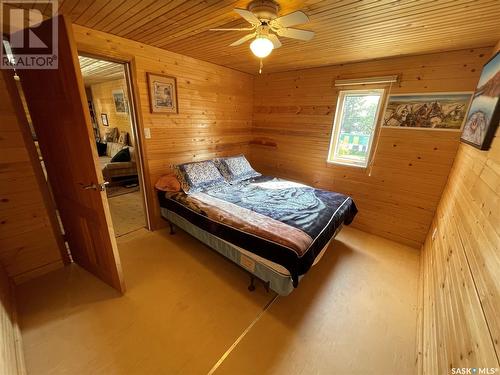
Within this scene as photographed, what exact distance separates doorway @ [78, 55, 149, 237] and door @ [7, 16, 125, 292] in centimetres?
27

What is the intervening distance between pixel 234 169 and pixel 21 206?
2292 millimetres

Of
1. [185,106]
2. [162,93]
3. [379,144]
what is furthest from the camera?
[185,106]

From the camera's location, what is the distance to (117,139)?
536 centimetres

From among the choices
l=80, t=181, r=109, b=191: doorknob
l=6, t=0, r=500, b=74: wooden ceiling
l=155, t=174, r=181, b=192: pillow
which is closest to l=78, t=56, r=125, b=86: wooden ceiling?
l=6, t=0, r=500, b=74: wooden ceiling

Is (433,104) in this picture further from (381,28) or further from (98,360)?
(98,360)

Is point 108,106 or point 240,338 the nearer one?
point 240,338

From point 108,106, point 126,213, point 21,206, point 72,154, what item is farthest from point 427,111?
point 108,106

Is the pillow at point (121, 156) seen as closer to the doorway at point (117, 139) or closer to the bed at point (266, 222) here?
the doorway at point (117, 139)

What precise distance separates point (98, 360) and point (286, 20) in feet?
8.32

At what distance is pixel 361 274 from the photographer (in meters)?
2.17

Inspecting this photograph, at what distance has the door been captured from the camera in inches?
51.4

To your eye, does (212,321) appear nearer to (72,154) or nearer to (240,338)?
(240,338)

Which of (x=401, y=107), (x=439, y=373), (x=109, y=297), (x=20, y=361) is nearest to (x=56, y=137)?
(x=109, y=297)

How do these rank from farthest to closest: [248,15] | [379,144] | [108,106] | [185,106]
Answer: [108,106] < [185,106] < [379,144] < [248,15]
